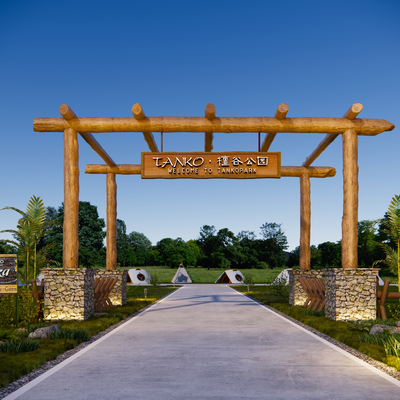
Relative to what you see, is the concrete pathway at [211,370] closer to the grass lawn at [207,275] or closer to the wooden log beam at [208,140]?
the wooden log beam at [208,140]

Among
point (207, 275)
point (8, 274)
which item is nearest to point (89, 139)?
point (8, 274)

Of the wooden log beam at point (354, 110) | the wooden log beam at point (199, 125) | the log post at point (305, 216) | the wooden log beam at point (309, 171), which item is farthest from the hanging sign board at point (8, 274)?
the log post at point (305, 216)

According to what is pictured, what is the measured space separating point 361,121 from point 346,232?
3314mm

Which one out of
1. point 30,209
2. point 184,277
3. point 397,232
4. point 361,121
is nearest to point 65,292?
point 30,209

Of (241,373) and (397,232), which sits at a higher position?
(397,232)

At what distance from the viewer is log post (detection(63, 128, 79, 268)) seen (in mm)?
11734

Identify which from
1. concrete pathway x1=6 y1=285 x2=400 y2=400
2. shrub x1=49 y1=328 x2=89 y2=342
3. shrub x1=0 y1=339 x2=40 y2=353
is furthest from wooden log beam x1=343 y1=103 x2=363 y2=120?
shrub x1=0 y1=339 x2=40 y2=353

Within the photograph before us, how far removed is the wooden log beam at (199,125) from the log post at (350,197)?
0.45 metres

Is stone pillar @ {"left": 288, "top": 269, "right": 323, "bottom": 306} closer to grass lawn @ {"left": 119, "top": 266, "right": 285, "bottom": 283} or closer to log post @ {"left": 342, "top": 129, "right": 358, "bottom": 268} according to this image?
log post @ {"left": 342, "top": 129, "right": 358, "bottom": 268}

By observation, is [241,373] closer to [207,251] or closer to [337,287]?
[337,287]

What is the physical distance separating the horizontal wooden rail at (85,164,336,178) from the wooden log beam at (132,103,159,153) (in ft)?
9.16

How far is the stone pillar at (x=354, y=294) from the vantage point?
37.0 ft

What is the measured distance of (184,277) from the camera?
43.1 meters

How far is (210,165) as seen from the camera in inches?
478
